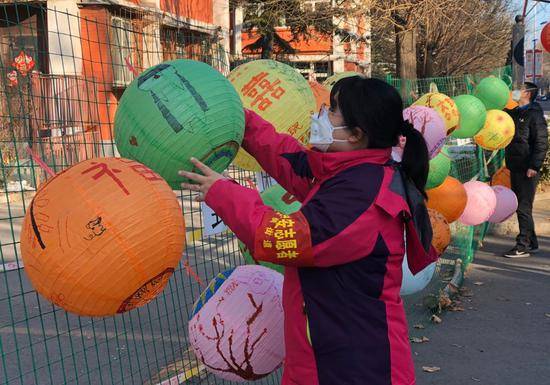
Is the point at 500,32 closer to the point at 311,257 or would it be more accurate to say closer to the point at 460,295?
the point at 460,295

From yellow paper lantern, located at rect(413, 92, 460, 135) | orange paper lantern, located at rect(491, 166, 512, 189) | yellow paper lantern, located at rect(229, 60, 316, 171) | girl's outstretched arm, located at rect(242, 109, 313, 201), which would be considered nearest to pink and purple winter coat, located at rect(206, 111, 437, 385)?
girl's outstretched arm, located at rect(242, 109, 313, 201)

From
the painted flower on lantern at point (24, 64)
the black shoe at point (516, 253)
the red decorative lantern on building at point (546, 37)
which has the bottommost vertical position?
the black shoe at point (516, 253)

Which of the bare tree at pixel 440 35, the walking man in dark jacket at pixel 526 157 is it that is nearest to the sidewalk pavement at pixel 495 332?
the walking man in dark jacket at pixel 526 157

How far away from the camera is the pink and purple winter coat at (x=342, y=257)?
2051mm

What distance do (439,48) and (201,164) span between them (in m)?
29.4

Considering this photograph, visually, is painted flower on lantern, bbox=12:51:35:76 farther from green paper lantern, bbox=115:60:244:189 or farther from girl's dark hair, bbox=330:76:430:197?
girl's dark hair, bbox=330:76:430:197

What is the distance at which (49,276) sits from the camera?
2121mm

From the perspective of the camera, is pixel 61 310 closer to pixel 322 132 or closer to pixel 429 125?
pixel 429 125

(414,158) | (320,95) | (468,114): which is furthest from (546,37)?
(414,158)

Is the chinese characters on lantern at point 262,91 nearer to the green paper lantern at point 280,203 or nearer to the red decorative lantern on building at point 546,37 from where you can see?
the green paper lantern at point 280,203

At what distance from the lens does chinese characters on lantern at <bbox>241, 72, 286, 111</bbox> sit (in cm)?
319

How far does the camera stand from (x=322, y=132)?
226 centimetres

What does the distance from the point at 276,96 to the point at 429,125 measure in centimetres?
169

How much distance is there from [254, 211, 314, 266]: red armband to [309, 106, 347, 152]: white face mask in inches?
13.3
